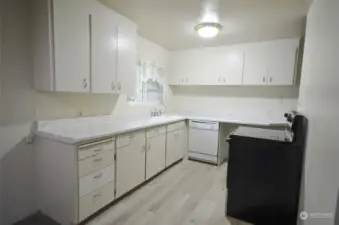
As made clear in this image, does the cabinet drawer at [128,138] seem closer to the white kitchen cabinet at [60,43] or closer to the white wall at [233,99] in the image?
the white kitchen cabinet at [60,43]

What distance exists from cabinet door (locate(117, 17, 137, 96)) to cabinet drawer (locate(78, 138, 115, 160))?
80 centimetres

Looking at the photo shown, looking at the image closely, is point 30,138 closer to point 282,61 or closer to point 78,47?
point 78,47

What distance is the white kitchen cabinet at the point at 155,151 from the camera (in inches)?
108

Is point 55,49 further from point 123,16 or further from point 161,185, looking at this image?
point 161,185

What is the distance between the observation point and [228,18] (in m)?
2.45

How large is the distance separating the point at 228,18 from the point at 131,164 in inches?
87.8

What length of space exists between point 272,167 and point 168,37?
2.66 meters

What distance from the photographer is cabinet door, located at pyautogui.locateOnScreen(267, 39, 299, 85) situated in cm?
320

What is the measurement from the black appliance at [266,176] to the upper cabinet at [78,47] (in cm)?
165

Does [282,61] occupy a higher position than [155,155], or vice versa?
[282,61]

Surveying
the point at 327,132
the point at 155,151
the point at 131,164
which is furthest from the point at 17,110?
the point at 327,132

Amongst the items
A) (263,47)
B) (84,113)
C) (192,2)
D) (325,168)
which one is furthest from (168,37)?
(325,168)

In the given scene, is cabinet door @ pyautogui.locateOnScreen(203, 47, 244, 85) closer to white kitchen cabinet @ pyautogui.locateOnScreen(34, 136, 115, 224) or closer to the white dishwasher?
the white dishwasher

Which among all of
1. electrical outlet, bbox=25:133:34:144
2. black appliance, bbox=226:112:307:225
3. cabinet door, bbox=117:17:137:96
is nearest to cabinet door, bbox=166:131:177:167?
cabinet door, bbox=117:17:137:96
